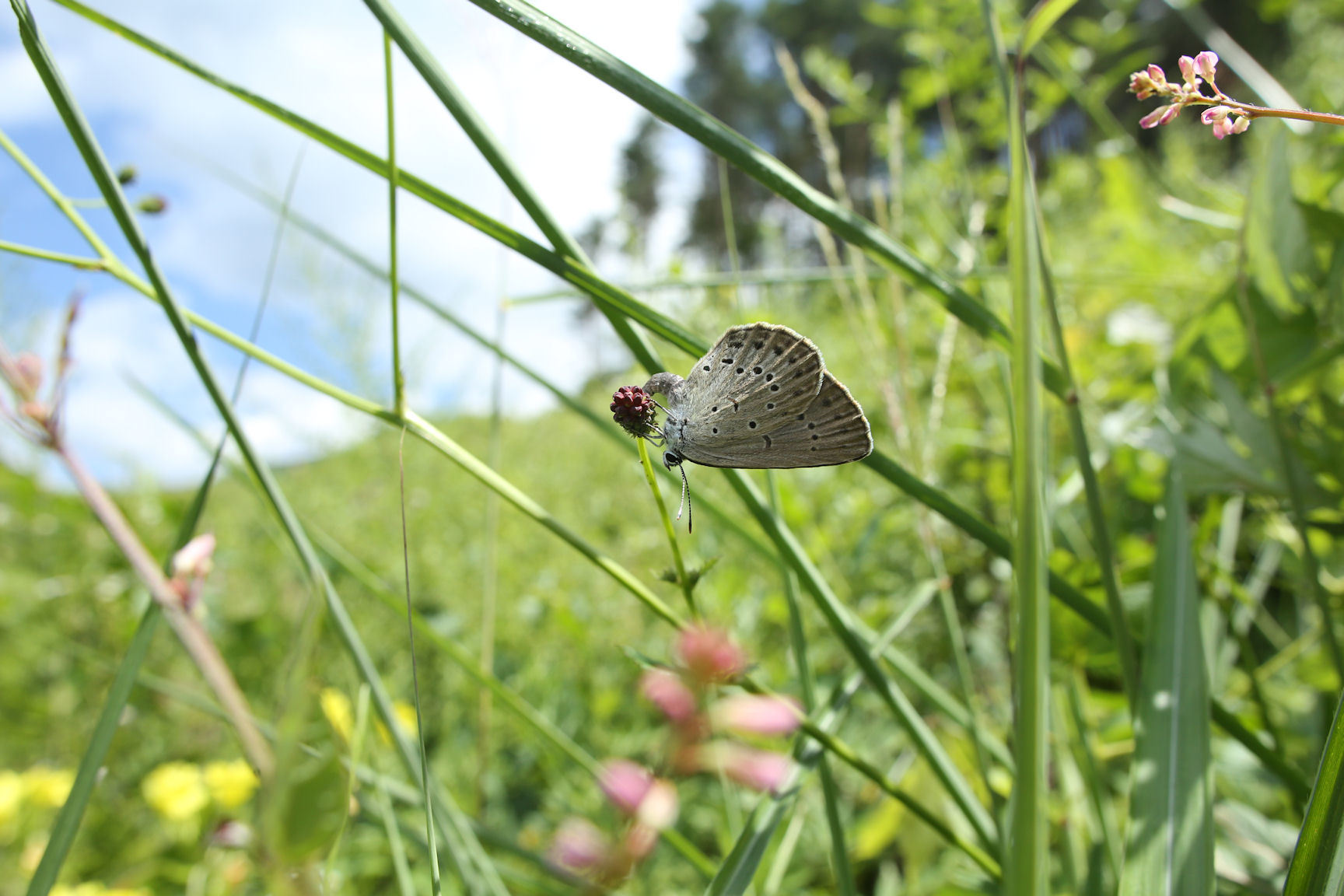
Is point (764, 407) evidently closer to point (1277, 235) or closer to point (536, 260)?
point (536, 260)

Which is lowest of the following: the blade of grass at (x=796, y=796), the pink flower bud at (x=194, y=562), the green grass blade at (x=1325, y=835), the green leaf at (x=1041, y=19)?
the blade of grass at (x=796, y=796)

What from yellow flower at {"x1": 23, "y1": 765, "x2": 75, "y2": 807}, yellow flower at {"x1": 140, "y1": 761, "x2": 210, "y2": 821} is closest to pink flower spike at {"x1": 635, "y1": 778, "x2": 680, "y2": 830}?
yellow flower at {"x1": 140, "y1": 761, "x2": 210, "y2": 821}

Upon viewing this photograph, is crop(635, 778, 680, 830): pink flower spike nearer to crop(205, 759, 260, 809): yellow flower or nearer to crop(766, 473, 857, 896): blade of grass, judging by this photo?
crop(766, 473, 857, 896): blade of grass

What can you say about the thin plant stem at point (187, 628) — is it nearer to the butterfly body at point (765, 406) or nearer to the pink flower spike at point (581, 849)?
the pink flower spike at point (581, 849)

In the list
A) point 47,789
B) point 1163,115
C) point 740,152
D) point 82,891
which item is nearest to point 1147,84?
point 1163,115

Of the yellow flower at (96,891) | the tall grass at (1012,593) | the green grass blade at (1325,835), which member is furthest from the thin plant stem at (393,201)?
the yellow flower at (96,891)
